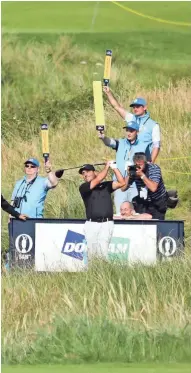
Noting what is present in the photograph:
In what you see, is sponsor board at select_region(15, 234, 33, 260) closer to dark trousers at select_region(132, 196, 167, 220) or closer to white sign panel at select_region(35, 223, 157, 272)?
white sign panel at select_region(35, 223, 157, 272)

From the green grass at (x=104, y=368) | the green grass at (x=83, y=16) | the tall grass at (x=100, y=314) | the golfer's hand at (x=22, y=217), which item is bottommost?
the green grass at (x=104, y=368)

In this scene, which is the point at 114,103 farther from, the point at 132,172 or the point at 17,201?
the point at 17,201

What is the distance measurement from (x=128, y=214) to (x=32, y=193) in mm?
941

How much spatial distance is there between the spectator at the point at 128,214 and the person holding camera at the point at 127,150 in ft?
0.26

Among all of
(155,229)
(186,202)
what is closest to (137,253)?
(155,229)

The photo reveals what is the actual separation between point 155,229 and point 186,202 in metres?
4.05

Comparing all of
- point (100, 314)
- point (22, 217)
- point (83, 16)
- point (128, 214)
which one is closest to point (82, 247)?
point (128, 214)

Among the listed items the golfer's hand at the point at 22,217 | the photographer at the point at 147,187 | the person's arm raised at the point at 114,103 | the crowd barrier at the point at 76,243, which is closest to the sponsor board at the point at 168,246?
the crowd barrier at the point at 76,243

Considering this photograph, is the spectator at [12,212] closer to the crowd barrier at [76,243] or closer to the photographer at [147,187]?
the crowd barrier at [76,243]

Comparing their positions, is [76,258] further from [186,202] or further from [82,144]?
[82,144]

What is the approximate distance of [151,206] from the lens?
1266 cm

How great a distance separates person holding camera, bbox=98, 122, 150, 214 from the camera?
41.4ft

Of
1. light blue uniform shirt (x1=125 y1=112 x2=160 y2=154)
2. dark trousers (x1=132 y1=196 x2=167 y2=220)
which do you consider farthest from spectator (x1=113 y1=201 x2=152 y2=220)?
light blue uniform shirt (x1=125 y1=112 x2=160 y2=154)

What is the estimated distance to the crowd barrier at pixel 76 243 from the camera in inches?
493
